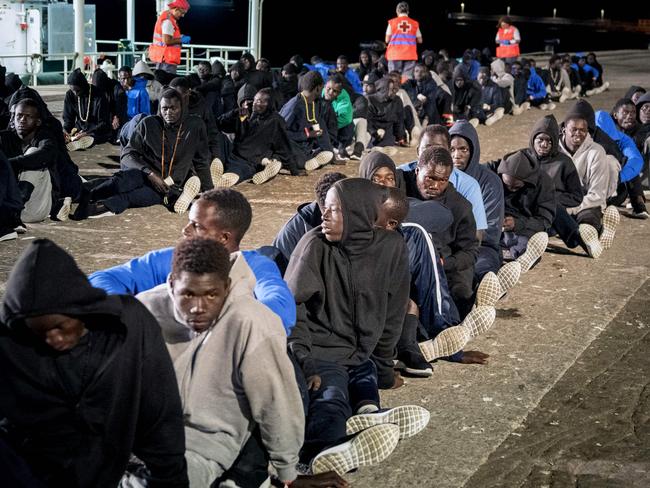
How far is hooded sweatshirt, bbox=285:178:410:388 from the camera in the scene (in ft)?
16.3

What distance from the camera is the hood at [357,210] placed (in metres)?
4.98

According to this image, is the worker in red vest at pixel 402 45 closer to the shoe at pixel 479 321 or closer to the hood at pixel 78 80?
the hood at pixel 78 80

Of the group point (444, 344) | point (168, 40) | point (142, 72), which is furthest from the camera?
point (142, 72)

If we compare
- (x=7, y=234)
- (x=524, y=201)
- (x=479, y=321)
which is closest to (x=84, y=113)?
(x=7, y=234)

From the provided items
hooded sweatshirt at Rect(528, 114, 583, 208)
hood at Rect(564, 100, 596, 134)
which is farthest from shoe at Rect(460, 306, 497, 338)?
hood at Rect(564, 100, 596, 134)

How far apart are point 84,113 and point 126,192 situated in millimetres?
3899

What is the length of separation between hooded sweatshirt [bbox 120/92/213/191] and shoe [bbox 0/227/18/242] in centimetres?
169

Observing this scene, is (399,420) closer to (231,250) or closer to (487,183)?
(231,250)

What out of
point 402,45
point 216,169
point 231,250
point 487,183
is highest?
point 402,45

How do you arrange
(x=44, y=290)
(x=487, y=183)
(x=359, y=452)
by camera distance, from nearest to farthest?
(x=44, y=290) < (x=359, y=452) < (x=487, y=183)

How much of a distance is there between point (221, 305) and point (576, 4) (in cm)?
7641

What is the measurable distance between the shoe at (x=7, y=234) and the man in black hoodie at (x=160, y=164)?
1.26 m

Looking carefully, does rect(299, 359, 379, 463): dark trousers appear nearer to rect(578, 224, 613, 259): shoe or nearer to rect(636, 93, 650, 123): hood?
rect(578, 224, 613, 259): shoe

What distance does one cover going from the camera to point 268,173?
Result: 11703mm
